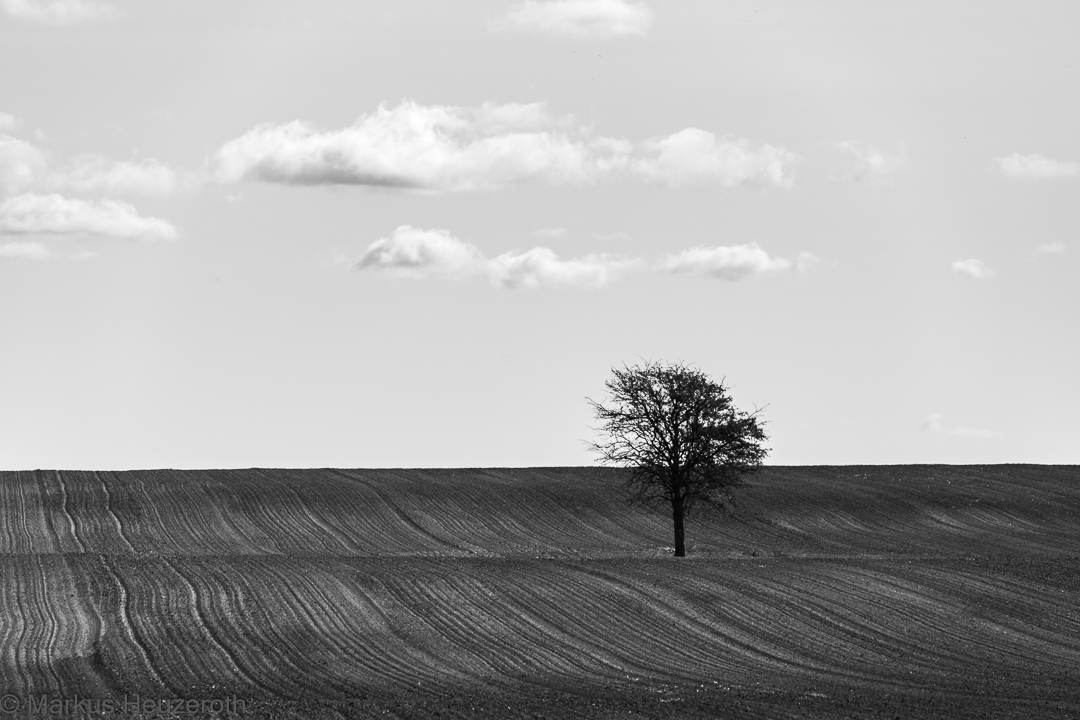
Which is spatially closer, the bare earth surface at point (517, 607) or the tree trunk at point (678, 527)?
the bare earth surface at point (517, 607)

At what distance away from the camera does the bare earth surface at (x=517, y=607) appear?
31.8 m

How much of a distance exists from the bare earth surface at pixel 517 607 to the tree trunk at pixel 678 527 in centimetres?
72

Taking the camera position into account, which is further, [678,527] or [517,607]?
[678,527]

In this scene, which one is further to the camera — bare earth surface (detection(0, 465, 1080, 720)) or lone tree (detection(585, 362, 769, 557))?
lone tree (detection(585, 362, 769, 557))

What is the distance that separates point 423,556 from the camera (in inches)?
2231

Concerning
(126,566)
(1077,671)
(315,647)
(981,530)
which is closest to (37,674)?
(315,647)

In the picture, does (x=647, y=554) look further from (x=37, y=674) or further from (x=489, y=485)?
(x=37, y=674)

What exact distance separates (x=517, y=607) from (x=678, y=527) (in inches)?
736

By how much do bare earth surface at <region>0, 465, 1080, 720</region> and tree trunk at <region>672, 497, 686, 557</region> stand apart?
72cm

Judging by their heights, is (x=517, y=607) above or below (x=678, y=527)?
below

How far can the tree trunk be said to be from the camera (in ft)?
194

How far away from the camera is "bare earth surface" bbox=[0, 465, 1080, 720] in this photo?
31766mm

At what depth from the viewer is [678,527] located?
196 ft

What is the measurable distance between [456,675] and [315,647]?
5031 mm
